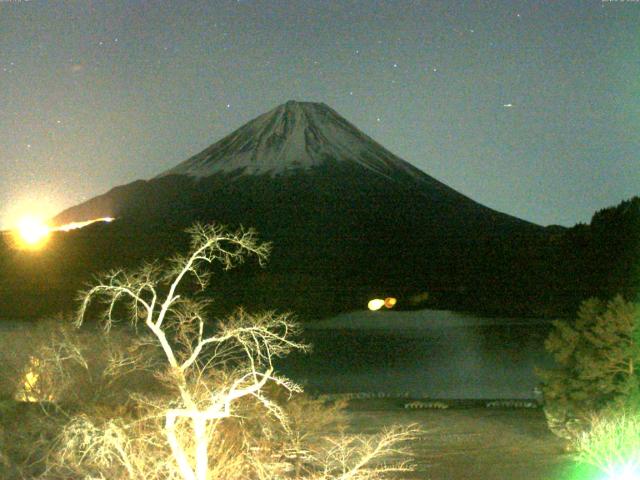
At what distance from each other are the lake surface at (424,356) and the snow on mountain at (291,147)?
130ft

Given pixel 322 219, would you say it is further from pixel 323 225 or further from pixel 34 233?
pixel 34 233

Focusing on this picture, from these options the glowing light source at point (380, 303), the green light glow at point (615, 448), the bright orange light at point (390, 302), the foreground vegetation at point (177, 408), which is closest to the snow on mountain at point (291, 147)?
the bright orange light at point (390, 302)

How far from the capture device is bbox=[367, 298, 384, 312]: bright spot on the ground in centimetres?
5532

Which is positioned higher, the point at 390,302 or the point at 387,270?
the point at 387,270

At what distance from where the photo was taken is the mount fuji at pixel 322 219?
57.6m

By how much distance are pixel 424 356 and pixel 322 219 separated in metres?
42.1

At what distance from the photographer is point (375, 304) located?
5612 centimetres

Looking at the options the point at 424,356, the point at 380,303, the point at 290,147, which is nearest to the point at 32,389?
the point at 424,356

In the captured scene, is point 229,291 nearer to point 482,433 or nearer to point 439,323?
point 439,323

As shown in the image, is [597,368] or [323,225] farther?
[323,225]

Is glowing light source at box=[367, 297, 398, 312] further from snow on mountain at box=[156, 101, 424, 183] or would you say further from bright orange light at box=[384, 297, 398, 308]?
snow on mountain at box=[156, 101, 424, 183]

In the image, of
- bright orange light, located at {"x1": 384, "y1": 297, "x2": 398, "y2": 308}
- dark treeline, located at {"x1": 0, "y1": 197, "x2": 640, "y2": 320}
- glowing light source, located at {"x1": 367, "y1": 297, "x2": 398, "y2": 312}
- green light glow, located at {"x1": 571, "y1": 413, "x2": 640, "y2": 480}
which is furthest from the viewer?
bright orange light, located at {"x1": 384, "y1": 297, "x2": 398, "y2": 308}

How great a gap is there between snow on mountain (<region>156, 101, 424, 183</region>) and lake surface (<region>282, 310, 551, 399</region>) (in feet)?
130

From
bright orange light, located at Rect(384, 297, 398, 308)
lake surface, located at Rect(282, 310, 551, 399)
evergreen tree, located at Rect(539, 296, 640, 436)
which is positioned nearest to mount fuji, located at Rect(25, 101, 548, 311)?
bright orange light, located at Rect(384, 297, 398, 308)
